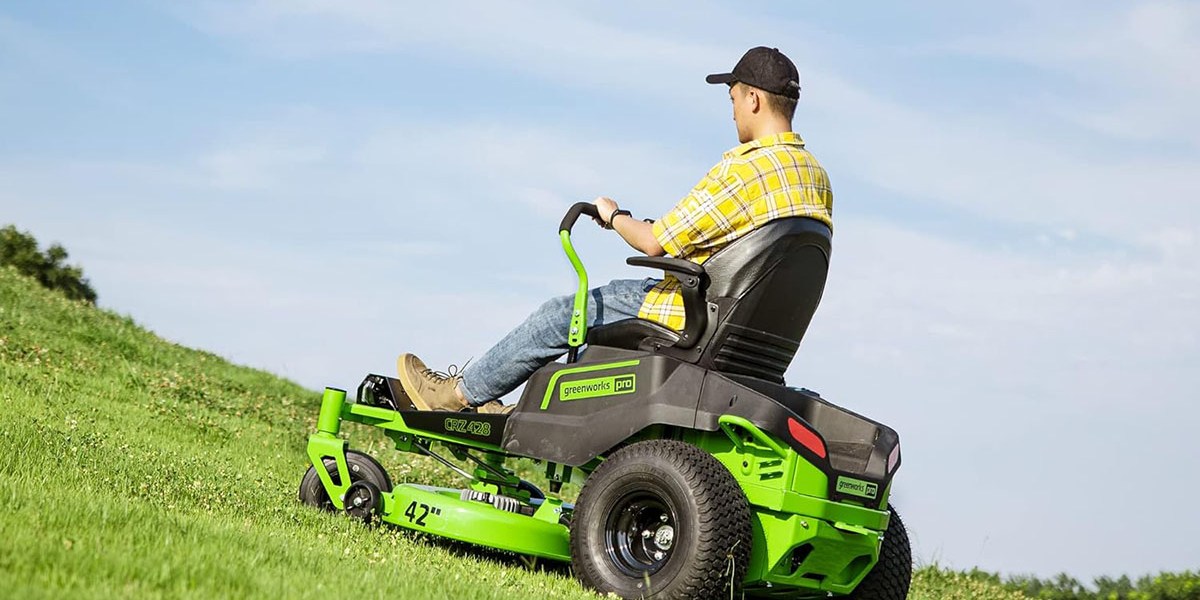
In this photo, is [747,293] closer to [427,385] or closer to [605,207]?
[605,207]

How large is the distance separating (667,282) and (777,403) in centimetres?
100

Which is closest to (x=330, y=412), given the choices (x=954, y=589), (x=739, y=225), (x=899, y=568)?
(x=739, y=225)


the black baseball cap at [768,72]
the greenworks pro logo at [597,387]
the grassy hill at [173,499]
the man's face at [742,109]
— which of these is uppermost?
the black baseball cap at [768,72]

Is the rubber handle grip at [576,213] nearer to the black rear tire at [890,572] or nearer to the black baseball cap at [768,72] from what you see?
the black baseball cap at [768,72]

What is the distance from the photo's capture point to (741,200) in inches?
244

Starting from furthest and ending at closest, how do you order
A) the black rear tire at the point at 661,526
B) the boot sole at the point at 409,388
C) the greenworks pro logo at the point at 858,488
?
the boot sole at the point at 409,388 < the greenworks pro logo at the point at 858,488 < the black rear tire at the point at 661,526

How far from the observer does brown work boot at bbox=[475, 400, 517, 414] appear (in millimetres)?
7090

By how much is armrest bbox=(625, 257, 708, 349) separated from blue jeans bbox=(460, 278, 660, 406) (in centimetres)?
48

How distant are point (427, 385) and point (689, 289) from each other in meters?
1.97

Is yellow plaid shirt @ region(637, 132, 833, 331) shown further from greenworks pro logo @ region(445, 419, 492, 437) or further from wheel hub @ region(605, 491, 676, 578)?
greenworks pro logo @ region(445, 419, 492, 437)

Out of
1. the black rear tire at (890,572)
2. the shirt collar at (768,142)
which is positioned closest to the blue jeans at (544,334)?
the shirt collar at (768,142)

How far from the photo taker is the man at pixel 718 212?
6207mm

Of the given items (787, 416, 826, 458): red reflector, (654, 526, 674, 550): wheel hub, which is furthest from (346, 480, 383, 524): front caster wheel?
(787, 416, 826, 458): red reflector

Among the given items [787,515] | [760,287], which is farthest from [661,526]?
[760,287]
